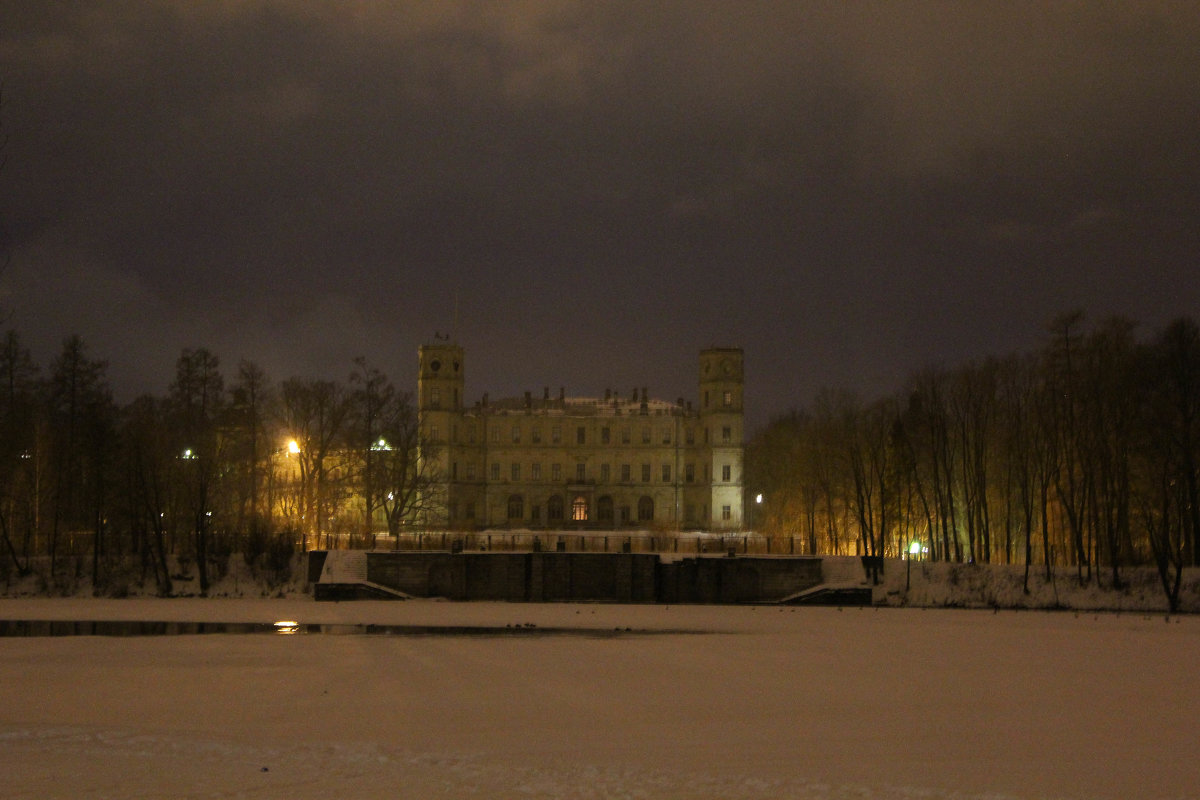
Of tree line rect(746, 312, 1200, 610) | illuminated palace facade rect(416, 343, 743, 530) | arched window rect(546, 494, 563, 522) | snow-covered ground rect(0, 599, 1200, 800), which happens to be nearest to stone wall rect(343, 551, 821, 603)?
tree line rect(746, 312, 1200, 610)

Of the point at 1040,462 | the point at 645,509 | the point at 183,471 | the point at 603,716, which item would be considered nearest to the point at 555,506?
the point at 645,509

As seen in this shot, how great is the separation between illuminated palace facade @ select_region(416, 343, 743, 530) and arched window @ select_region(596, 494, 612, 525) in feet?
0.22

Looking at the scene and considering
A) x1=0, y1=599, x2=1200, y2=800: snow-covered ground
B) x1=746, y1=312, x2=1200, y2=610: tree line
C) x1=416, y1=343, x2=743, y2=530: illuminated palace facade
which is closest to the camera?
x1=0, y1=599, x2=1200, y2=800: snow-covered ground

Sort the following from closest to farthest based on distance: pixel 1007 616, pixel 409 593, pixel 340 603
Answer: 1. pixel 1007 616
2. pixel 340 603
3. pixel 409 593

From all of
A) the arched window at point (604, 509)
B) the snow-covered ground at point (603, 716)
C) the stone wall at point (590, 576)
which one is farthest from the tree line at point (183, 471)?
the arched window at point (604, 509)

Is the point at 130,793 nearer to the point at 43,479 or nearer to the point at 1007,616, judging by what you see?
the point at 1007,616

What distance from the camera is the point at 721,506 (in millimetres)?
80938

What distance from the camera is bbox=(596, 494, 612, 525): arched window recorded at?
8143 cm

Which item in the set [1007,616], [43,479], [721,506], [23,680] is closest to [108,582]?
[43,479]

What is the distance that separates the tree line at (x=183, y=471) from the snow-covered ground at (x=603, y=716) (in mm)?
17830

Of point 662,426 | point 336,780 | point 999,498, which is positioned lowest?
point 336,780

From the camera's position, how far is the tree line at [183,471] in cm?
4331

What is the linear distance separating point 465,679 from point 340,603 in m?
20.2

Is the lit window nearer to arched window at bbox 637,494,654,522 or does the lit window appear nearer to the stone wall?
arched window at bbox 637,494,654,522
